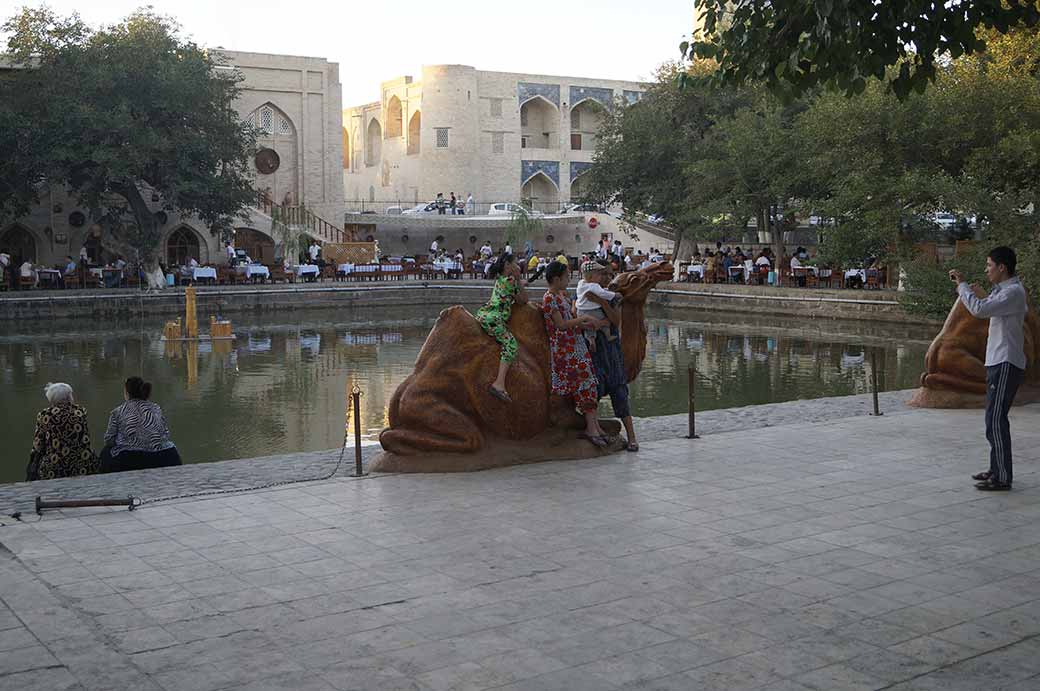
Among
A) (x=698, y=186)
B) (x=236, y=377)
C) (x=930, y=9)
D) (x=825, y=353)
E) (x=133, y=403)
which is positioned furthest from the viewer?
(x=698, y=186)

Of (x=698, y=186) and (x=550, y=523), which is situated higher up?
(x=698, y=186)

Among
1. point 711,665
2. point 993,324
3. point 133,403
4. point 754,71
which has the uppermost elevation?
point 754,71

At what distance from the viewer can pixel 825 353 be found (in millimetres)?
19516

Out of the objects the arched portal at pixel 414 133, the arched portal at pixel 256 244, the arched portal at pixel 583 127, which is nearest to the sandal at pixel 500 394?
the arched portal at pixel 256 244

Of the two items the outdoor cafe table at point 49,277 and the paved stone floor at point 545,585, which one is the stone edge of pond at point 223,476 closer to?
the paved stone floor at point 545,585

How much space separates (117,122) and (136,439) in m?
22.7

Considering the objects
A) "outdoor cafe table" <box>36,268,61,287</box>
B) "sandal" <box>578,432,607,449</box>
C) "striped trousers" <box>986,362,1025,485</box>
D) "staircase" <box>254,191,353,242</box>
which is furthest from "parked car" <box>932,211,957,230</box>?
"outdoor cafe table" <box>36,268,61,287</box>

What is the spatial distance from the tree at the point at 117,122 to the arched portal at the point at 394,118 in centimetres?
2387

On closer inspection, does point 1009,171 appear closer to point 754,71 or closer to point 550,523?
point 754,71

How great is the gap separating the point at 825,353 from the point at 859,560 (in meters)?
14.6

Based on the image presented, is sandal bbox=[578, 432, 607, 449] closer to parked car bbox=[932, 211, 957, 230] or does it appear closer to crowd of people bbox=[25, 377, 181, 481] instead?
crowd of people bbox=[25, 377, 181, 481]

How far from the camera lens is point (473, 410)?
7.83 m

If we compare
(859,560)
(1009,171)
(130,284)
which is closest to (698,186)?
(1009,171)

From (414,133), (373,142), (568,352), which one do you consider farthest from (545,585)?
(373,142)
